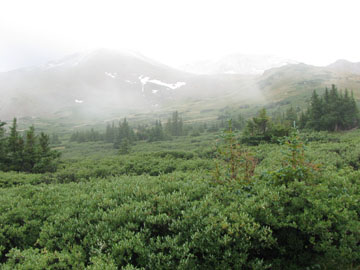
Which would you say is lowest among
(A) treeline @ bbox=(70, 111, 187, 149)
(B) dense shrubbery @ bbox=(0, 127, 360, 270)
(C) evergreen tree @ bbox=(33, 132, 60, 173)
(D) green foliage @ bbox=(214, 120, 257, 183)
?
(A) treeline @ bbox=(70, 111, 187, 149)

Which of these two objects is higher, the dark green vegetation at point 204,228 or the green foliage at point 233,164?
the green foliage at point 233,164

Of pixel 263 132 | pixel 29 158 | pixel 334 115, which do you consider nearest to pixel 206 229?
pixel 29 158

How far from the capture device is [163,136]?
291 ft

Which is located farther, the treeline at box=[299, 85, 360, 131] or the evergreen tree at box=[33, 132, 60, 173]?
the treeline at box=[299, 85, 360, 131]

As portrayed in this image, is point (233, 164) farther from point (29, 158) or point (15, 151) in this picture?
point (15, 151)

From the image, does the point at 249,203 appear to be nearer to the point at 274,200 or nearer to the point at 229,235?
the point at 274,200

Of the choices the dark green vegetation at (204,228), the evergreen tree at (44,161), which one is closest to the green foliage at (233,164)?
the dark green vegetation at (204,228)

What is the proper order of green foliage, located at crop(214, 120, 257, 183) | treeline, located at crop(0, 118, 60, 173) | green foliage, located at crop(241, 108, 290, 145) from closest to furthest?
1. green foliage, located at crop(214, 120, 257, 183)
2. treeline, located at crop(0, 118, 60, 173)
3. green foliage, located at crop(241, 108, 290, 145)

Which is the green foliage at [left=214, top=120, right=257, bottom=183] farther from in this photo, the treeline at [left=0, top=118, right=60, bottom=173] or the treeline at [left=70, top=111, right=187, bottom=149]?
the treeline at [left=70, top=111, right=187, bottom=149]

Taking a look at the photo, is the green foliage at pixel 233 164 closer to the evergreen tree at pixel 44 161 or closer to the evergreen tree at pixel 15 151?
the evergreen tree at pixel 44 161

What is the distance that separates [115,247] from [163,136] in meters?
84.2

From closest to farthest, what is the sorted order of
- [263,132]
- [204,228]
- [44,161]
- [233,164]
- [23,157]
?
1. [204,228]
2. [233,164]
3. [44,161]
4. [23,157]
5. [263,132]

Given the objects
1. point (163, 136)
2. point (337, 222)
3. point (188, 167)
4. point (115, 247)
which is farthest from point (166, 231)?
point (163, 136)

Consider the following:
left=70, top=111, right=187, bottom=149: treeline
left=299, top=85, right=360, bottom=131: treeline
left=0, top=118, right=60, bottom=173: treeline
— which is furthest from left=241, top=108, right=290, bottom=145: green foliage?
left=70, top=111, right=187, bottom=149: treeline
